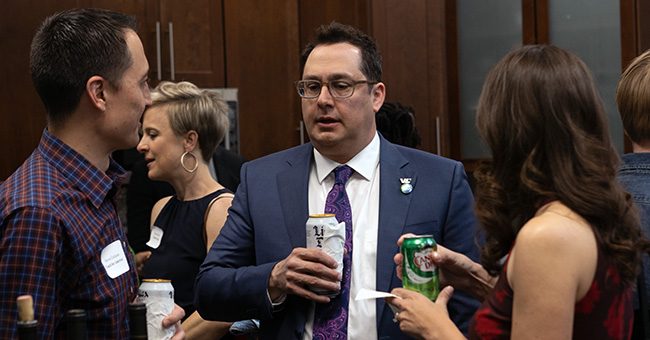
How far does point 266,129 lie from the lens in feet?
18.0

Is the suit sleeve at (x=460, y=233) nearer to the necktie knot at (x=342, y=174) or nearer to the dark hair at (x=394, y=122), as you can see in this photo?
the necktie knot at (x=342, y=174)

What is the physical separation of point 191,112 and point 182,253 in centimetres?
51

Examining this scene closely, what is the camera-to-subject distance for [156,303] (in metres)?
2.11

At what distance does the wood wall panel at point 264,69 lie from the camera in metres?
5.44

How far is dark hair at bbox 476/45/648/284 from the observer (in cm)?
171

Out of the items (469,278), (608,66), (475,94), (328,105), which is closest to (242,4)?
(475,94)

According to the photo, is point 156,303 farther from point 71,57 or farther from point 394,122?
point 394,122

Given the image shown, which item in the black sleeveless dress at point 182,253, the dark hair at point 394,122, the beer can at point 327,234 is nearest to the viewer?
the beer can at point 327,234

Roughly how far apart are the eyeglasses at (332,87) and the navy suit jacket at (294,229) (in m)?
0.15

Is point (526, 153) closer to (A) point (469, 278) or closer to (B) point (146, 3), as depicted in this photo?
(A) point (469, 278)

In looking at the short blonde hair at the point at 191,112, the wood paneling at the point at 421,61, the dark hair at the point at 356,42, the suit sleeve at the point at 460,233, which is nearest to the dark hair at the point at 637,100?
the suit sleeve at the point at 460,233

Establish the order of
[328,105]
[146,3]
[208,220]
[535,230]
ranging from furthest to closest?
[146,3] → [208,220] → [328,105] → [535,230]

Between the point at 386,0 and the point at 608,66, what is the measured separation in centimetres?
117

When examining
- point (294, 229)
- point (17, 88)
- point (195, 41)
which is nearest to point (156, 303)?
point (294, 229)
